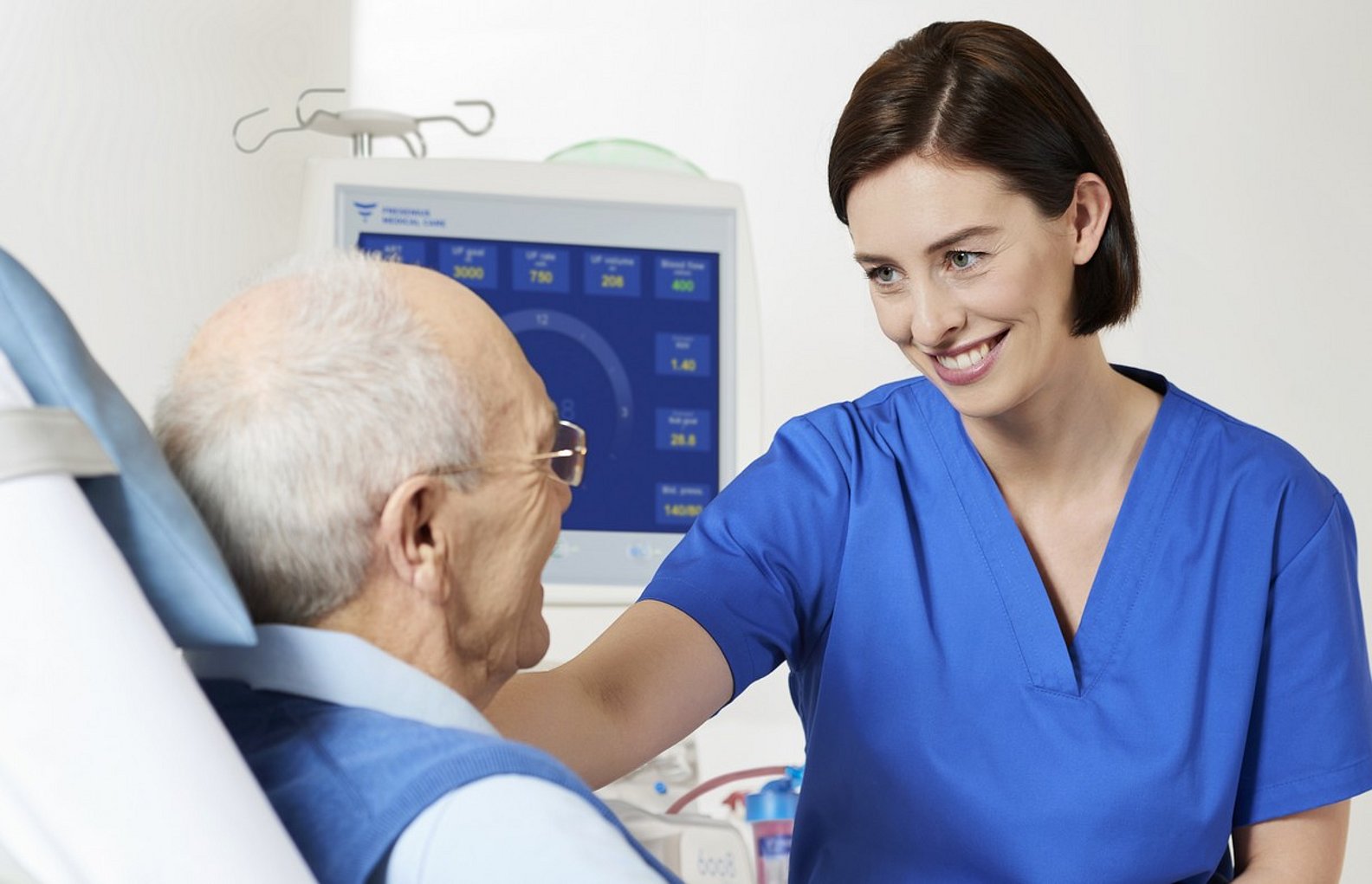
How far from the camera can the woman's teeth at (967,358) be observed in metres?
1.29

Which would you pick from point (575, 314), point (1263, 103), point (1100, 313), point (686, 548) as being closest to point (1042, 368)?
point (1100, 313)

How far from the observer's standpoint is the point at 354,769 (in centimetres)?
71

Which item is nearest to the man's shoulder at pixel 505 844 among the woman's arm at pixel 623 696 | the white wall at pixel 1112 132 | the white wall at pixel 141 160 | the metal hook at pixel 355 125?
the woman's arm at pixel 623 696

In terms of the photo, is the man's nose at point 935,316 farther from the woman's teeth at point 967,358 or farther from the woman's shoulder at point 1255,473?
the woman's shoulder at point 1255,473

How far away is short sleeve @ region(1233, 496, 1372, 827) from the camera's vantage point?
50.7 inches

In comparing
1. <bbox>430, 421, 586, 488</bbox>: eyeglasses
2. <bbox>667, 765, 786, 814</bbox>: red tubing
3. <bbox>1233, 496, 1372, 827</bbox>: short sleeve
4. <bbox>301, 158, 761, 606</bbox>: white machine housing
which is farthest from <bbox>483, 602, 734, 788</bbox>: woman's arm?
<bbox>301, 158, 761, 606</bbox>: white machine housing

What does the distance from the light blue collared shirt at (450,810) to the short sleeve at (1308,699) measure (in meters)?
0.80

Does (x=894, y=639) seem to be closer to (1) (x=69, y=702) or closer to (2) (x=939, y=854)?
(2) (x=939, y=854)

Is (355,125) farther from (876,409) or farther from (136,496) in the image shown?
(136,496)

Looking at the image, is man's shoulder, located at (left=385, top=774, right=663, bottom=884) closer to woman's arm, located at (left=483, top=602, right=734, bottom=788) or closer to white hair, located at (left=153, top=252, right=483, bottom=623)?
white hair, located at (left=153, top=252, right=483, bottom=623)

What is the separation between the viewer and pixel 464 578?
2.72 feet

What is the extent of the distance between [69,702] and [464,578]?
246 millimetres

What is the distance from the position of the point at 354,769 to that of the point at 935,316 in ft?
2.36

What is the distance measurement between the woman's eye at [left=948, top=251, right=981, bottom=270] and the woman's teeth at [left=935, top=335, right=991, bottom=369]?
2.7 inches
